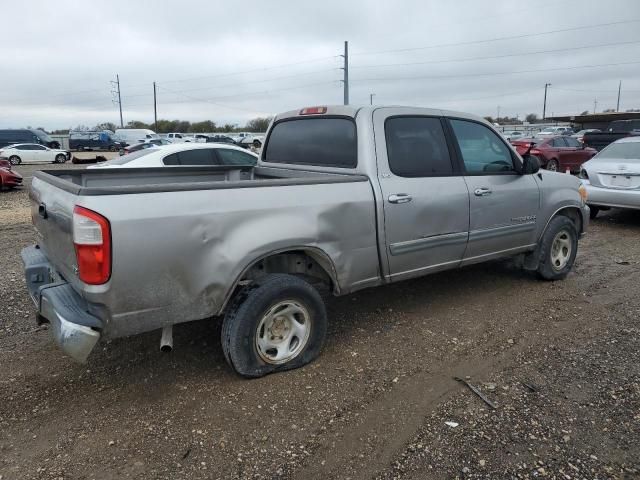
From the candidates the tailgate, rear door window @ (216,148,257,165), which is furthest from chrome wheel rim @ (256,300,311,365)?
rear door window @ (216,148,257,165)

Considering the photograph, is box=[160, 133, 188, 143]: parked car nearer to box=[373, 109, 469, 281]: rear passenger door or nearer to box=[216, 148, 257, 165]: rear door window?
box=[216, 148, 257, 165]: rear door window

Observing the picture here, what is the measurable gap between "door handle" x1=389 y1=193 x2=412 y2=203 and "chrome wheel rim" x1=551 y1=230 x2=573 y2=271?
2.50 meters

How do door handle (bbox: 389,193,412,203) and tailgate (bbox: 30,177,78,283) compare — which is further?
door handle (bbox: 389,193,412,203)

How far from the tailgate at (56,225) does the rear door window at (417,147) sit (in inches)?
93.2

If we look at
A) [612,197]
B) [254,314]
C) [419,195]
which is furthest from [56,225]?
[612,197]

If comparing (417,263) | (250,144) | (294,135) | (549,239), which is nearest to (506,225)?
(549,239)

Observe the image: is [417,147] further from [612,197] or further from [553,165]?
[553,165]

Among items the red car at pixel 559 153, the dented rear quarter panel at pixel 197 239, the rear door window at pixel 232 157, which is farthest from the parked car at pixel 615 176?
the red car at pixel 559 153

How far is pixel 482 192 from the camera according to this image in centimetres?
473

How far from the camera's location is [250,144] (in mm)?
48125

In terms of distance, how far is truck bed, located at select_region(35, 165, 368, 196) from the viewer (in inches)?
120

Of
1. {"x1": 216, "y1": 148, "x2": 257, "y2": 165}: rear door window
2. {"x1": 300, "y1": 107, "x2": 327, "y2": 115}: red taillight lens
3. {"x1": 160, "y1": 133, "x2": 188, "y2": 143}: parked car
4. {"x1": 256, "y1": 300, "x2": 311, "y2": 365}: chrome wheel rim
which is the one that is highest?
{"x1": 300, "y1": 107, "x2": 327, "y2": 115}: red taillight lens

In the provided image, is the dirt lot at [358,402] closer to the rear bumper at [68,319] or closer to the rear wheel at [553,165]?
the rear bumper at [68,319]

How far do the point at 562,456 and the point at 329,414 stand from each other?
1325mm
